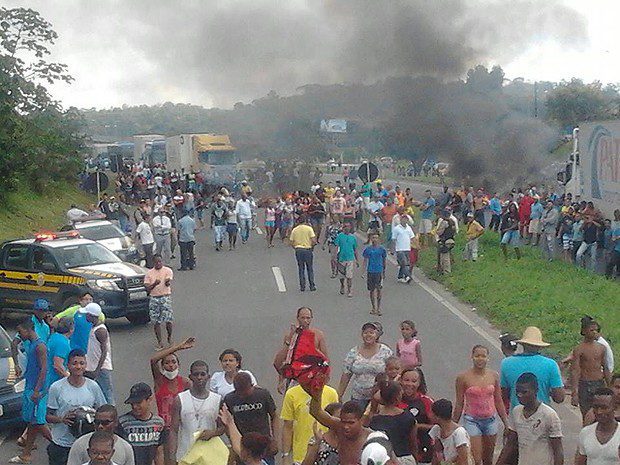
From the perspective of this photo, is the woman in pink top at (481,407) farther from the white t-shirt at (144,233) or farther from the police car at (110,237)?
the white t-shirt at (144,233)

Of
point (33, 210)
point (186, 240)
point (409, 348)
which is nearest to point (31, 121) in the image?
point (33, 210)

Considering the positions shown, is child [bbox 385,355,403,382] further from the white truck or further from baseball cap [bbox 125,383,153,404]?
the white truck

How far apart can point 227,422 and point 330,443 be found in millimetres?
868

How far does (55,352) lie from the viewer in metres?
9.89

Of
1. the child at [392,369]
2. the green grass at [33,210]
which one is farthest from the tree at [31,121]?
the child at [392,369]

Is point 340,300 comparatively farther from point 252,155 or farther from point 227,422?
point 252,155

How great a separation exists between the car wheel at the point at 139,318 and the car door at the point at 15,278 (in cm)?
181

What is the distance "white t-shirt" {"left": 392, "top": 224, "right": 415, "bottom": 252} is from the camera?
1945 cm

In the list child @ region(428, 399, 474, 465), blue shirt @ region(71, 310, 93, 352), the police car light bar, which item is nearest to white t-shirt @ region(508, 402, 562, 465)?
child @ region(428, 399, 474, 465)

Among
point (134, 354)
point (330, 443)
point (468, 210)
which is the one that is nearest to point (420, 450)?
point (330, 443)

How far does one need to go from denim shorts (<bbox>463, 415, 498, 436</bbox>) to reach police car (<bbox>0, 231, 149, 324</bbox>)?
9.58m

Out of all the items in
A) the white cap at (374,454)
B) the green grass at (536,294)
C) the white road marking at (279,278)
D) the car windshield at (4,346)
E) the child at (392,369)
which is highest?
the white cap at (374,454)

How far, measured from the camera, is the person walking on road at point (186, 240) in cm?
2269

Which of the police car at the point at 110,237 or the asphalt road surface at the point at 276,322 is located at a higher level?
the police car at the point at 110,237
